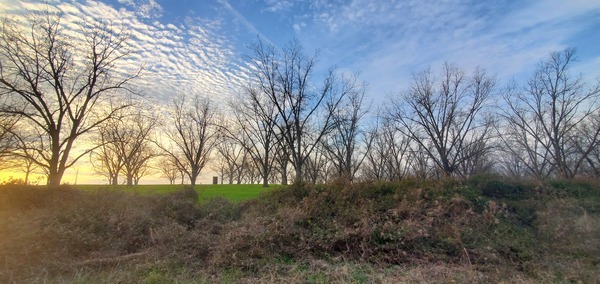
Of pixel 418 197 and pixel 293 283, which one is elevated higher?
pixel 418 197

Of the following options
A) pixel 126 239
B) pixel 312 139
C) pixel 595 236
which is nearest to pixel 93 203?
pixel 126 239

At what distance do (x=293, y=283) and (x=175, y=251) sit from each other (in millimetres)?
3600

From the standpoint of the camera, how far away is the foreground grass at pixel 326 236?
22.0 ft

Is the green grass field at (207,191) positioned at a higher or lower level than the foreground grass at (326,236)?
higher

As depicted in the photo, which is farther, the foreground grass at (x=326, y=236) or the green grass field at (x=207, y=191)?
the green grass field at (x=207, y=191)

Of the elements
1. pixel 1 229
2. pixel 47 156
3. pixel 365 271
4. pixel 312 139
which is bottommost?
pixel 365 271

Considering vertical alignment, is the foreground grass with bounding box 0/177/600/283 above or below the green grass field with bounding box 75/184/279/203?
below

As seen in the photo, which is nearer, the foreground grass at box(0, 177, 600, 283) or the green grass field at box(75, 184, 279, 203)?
the foreground grass at box(0, 177, 600, 283)

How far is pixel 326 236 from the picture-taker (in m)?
8.50

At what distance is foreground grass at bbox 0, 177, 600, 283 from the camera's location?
264 inches

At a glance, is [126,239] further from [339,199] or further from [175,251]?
[339,199]

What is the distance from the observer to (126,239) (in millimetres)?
9148

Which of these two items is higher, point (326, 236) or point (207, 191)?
point (207, 191)

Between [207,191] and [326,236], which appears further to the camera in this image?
[207,191]
